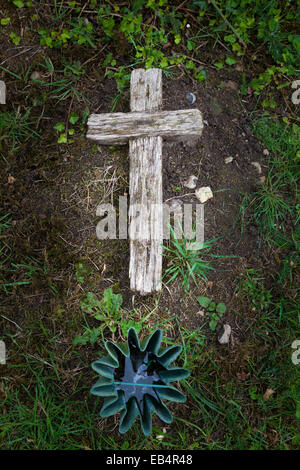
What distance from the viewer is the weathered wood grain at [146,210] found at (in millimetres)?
2258

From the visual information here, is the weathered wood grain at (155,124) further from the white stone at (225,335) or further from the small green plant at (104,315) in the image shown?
the white stone at (225,335)

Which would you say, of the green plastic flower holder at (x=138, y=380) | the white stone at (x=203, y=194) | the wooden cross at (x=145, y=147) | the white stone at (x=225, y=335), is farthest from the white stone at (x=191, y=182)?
the green plastic flower holder at (x=138, y=380)

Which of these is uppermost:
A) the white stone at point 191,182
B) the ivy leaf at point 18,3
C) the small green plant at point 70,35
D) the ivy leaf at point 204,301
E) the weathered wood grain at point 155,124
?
the ivy leaf at point 18,3

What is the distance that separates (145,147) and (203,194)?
51cm

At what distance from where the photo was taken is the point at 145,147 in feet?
7.64

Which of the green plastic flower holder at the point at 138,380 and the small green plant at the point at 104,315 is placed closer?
the green plastic flower holder at the point at 138,380

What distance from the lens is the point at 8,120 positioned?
2.57 m

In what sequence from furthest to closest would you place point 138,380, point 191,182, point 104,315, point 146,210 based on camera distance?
1. point 191,182
2. point 104,315
3. point 146,210
4. point 138,380

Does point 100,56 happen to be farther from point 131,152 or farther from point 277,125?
point 277,125

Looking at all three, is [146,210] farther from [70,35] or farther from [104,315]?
[70,35]

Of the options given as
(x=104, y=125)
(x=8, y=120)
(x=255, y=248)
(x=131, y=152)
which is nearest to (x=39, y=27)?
(x=8, y=120)

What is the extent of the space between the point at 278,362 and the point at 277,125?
1650 millimetres

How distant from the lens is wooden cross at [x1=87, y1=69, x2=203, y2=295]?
→ 226 cm

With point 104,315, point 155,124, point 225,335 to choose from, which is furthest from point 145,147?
point 225,335
